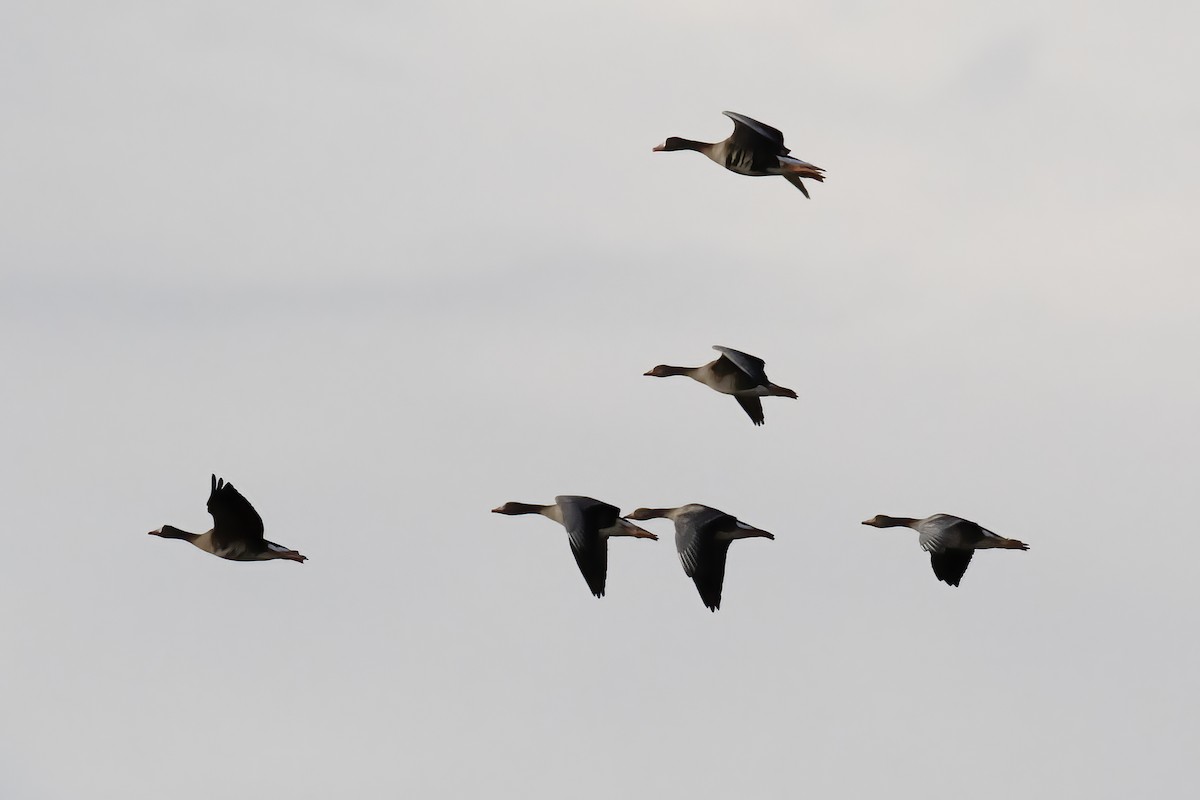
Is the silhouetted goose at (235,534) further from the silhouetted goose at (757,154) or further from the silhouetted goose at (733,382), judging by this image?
the silhouetted goose at (757,154)

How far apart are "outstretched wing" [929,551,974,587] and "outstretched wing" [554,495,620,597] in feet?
21.9

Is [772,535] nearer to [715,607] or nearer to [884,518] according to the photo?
[715,607]

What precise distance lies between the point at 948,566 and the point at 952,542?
0.50 metres

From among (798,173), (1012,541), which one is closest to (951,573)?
(1012,541)

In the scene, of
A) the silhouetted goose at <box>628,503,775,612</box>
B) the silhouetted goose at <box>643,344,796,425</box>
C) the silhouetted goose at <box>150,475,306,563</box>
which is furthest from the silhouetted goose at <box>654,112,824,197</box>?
the silhouetted goose at <box>150,475,306,563</box>

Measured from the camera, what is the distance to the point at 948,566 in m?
52.4

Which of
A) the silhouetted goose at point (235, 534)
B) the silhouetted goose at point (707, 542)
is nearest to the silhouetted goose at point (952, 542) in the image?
the silhouetted goose at point (707, 542)

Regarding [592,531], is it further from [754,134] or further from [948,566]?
[754,134]

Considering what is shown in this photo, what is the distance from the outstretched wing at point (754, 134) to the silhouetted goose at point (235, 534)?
12577 millimetres

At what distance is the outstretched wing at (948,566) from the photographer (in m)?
52.3

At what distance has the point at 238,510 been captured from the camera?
160ft

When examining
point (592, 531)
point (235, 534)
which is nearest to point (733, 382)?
point (592, 531)

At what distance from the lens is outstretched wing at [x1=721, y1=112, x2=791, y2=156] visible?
2044 inches

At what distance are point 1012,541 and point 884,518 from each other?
268 inches
